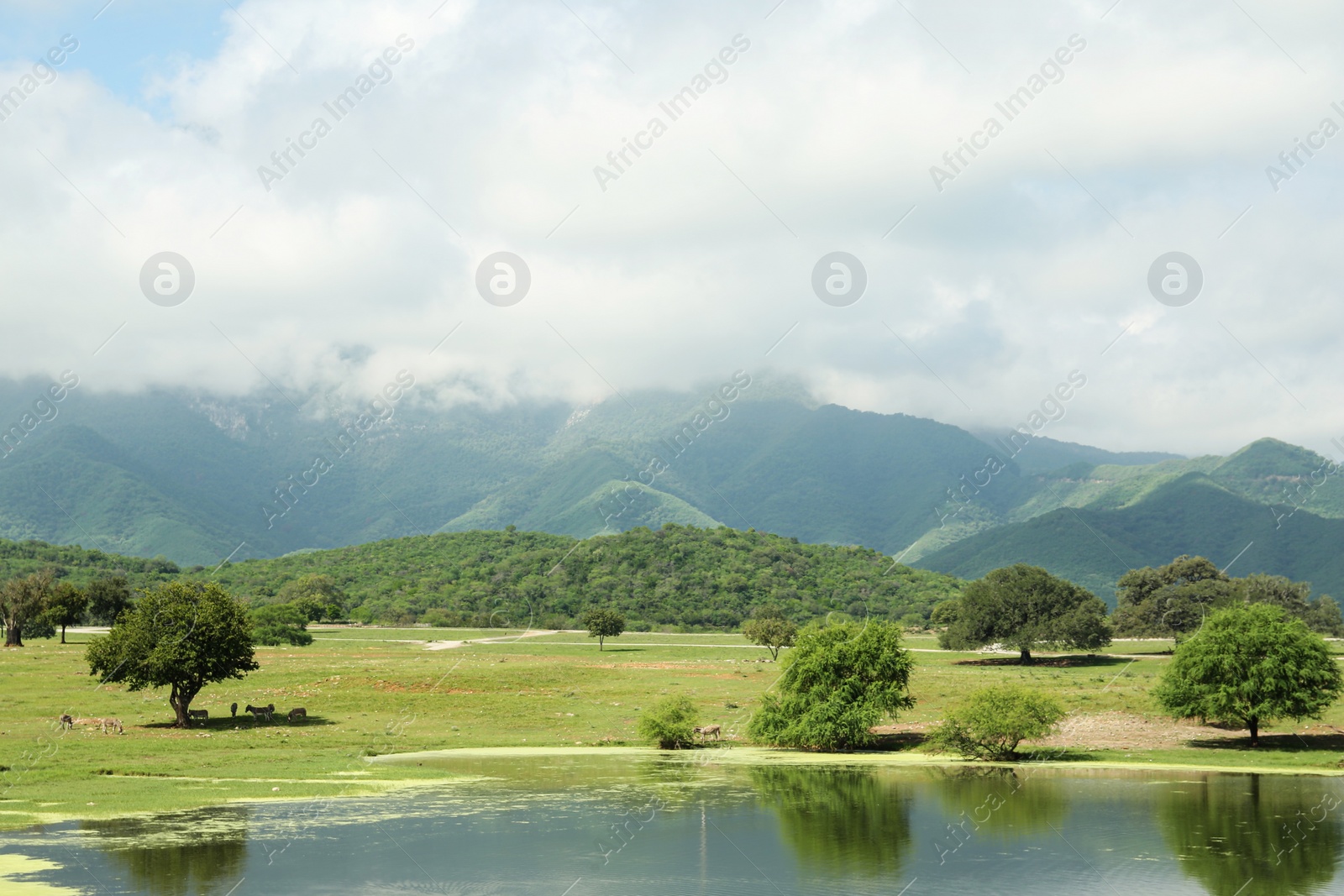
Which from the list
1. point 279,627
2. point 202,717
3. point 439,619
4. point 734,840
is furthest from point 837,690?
point 439,619

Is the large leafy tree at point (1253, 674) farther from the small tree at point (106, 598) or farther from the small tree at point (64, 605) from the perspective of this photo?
the small tree at point (106, 598)

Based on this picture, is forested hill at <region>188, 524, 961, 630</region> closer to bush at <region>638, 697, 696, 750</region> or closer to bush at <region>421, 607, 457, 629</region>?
bush at <region>421, 607, 457, 629</region>

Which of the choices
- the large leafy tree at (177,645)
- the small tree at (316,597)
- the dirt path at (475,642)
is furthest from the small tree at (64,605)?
the large leafy tree at (177,645)

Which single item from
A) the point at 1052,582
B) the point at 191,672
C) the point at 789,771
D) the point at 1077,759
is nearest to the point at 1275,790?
the point at 1077,759

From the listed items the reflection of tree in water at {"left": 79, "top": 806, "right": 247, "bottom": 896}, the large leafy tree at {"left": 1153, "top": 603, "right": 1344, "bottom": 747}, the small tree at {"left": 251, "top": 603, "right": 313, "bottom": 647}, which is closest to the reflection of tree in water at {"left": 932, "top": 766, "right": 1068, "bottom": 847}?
the large leafy tree at {"left": 1153, "top": 603, "right": 1344, "bottom": 747}

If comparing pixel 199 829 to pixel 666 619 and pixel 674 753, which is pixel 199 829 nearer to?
pixel 674 753

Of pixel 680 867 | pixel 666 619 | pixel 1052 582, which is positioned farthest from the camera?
pixel 666 619

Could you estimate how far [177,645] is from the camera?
55.2 metres

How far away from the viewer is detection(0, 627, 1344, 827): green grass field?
140ft

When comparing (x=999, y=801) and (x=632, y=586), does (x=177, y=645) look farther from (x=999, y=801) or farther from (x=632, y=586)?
(x=632, y=586)

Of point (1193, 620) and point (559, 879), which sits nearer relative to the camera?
point (559, 879)

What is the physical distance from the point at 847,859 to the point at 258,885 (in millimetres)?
16348

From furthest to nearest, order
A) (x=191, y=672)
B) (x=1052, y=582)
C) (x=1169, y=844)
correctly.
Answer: (x=1052, y=582), (x=191, y=672), (x=1169, y=844)

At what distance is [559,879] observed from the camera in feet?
97.9
